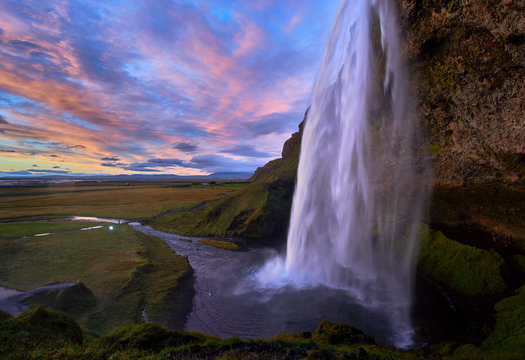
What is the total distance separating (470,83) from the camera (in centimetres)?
1580

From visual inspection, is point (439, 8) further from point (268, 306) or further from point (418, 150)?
point (268, 306)

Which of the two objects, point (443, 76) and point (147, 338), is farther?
point (443, 76)

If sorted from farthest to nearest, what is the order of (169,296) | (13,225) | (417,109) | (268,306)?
(13,225), (417,109), (169,296), (268,306)

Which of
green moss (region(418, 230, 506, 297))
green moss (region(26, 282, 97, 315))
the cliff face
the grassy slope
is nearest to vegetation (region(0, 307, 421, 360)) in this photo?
green moss (region(26, 282, 97, 315))

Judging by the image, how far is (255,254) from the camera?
3164 cm

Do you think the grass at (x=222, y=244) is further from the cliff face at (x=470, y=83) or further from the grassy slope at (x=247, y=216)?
the cliff face at (x=470, y=83)

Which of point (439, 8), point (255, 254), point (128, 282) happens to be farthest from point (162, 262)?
point (439, 8)

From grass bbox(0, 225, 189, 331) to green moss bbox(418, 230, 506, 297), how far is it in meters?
24.8

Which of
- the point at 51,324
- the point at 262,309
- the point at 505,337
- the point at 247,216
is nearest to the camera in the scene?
the point at 51,324

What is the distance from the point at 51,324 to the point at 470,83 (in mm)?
28130

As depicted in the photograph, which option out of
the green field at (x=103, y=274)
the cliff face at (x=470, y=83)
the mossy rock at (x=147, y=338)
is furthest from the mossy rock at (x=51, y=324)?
the cliff face at (x=470, y=83)

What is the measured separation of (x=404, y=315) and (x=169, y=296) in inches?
727

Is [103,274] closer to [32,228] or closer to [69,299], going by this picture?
[69,299]

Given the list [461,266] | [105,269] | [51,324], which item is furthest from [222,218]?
[461,266]
